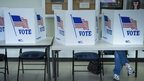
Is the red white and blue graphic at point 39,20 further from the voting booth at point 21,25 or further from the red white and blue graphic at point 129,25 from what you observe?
the red white and blue graphic at point 129,25

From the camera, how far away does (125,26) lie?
10.5 feet

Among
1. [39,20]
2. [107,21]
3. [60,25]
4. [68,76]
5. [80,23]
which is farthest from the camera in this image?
[68,76]

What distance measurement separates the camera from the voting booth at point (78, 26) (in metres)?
3.12

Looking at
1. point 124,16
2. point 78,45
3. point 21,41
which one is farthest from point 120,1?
point 21,41

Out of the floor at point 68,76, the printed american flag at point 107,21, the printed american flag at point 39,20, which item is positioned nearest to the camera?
the printed american flag at point 107,21

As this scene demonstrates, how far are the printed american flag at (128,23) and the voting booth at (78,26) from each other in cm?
36

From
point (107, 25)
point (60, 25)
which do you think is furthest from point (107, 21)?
point (60, 25)

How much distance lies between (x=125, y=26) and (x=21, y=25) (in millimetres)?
1333

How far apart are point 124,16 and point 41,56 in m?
1.36

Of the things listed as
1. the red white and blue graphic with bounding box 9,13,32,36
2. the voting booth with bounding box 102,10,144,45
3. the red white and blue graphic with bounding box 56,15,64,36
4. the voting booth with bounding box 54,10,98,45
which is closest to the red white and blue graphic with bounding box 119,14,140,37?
the voting booth with bounding box 102,10,144,45

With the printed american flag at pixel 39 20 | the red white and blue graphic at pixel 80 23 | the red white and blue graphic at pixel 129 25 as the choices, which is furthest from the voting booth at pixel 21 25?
the red white and blue graphic at pixel 129 25

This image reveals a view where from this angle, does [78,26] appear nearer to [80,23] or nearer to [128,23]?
[80,23]

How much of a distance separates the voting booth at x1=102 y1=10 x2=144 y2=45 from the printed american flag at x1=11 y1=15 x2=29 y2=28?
1079 millimetres

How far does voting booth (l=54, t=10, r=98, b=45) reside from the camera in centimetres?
312
